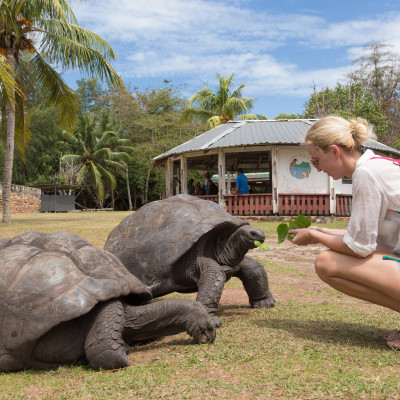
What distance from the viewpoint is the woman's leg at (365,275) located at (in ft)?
8.98

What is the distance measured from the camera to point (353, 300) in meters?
4.73

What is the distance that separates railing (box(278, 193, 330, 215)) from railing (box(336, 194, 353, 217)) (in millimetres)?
486

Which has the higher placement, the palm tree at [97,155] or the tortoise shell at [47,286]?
the palm tree at [97,155]

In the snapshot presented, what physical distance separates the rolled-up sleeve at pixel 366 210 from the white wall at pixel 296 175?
46.5 ft

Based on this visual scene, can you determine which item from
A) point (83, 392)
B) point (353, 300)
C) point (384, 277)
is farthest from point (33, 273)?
point (353, 300)

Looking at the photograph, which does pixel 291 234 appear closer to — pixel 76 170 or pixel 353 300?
pixel 353 300

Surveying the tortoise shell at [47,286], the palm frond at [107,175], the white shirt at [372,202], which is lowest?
the tortoise shell at [47,286]

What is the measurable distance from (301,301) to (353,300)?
23.3 inches

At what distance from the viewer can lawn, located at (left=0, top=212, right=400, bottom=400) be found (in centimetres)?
226

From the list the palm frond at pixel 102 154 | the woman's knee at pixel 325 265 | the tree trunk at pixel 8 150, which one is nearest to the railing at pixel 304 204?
the tree trunk at pixel 8 150

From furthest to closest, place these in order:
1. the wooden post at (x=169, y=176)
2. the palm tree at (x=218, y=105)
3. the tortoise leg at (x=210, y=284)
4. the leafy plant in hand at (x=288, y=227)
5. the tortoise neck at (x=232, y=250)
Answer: the palm tree at (x=218, y=105) < the wooden post at (x=169, y=176) < the tortoise neck at (x=232, y=250) < the tortoise leg at (x=210, y=284) < the leafy plant in hand at (x=288, y=227)

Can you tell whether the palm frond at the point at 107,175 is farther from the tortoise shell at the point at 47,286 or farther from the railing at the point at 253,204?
the tortoise shell at the point at 47,286

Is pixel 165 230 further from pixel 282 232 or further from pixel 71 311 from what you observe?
pixel 71 311

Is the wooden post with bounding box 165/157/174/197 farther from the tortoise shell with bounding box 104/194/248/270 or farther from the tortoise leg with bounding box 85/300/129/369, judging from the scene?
the tortoise leg with bounding box 85/300/129/369
